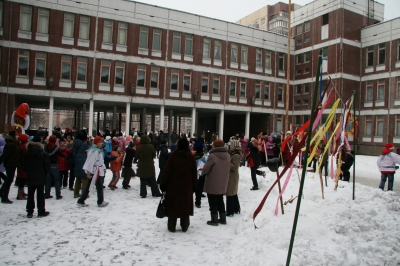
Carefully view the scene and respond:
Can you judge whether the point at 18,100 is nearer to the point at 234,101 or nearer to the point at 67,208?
the point at 234,101

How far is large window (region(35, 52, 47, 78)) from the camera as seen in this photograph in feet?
84.4

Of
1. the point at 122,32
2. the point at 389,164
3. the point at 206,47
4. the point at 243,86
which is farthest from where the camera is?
the point at 243,86

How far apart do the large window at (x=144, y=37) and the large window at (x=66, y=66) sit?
20.1ft

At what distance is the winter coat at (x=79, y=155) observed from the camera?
352 inches

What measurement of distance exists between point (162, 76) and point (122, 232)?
24670mm

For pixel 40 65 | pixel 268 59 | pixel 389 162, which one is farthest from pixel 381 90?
pixel 40 65

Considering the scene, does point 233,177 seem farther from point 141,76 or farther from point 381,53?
point 381,53

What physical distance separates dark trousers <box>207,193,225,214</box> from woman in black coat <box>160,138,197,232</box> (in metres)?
0.65

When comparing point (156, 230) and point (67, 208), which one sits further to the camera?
point (67, 208)

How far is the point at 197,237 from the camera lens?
617 centimetres

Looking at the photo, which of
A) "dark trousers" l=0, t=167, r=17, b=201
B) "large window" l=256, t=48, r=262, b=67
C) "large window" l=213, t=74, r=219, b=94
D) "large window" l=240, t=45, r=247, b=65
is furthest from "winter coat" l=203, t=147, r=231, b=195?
"large window" l=256, t=48, r=262, b=67

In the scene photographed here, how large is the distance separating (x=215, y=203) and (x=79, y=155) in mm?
4288

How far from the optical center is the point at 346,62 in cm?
3328

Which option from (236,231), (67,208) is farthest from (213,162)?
(67,208)
